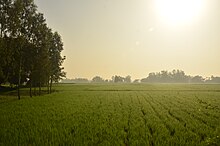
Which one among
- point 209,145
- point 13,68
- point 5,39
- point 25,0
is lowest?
point 209,145

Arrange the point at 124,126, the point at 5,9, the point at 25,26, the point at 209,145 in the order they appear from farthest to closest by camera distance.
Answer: the point at 25,26 < the point at 5,9 < the point at 124,126 < the point at 209,145

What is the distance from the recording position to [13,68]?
46812mm

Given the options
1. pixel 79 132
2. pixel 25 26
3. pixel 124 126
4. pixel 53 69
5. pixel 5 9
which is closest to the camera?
pixel 79 132

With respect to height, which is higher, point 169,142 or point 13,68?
point 13,68

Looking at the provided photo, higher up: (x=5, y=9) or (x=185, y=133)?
(x=5, y=9)

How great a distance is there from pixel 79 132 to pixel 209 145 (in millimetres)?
7500

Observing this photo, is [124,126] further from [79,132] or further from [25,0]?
[25,0]

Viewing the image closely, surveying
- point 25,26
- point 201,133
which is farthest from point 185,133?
point 25,26

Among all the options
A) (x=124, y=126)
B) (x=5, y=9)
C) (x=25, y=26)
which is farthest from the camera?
(x=25, y=26)

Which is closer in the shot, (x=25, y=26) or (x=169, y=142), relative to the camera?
(x=169, y=142)

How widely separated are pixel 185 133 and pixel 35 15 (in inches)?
1519

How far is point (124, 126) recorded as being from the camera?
1912cm

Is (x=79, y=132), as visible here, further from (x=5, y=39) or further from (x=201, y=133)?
(x=5, y=39)

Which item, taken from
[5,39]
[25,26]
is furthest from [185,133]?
[25,26]
